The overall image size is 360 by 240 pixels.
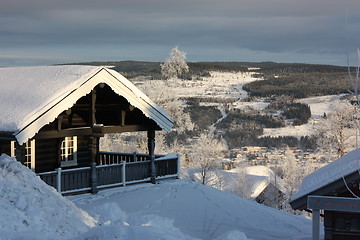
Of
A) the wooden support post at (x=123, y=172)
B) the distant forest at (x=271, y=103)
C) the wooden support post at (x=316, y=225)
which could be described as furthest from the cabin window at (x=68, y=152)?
the distant forest at (x=271, y=103)

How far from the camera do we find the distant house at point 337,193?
13.9 m

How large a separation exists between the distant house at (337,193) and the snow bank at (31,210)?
584 cm

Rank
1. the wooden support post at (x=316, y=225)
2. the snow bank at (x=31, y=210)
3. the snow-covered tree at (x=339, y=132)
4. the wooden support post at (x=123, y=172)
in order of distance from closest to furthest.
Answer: the snow bank at (x=31, y=210) < the wooden support post at (x=316, y=225) < the wooden support post at (x=123, y=172) < the snow-covered tree at (x=339, y=132)

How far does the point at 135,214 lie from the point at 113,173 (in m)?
3.63

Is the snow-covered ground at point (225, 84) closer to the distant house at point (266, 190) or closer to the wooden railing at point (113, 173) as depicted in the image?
the distant house at point (266, 190)

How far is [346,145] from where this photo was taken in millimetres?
50000

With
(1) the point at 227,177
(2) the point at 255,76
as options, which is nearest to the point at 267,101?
(2) the point at 255,76

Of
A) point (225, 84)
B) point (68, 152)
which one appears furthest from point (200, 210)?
point (225, 84)

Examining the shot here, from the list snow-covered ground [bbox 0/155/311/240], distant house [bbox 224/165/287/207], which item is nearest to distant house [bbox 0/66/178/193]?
snow-covered ground [bbox 0/155/311/240]

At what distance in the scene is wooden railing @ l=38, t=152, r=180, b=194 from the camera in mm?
18078

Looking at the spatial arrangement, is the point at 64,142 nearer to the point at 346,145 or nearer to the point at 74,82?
the point at 74,82

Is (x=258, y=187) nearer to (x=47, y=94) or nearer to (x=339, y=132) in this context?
(x=339, y=132)

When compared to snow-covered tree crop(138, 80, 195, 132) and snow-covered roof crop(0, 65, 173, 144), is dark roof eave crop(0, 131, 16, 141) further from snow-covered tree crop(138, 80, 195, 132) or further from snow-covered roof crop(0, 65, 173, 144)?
snow-covered tree crop(138, 80, 195, 132)

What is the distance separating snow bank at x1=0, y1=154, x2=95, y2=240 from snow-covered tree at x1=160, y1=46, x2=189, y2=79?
41.4m
